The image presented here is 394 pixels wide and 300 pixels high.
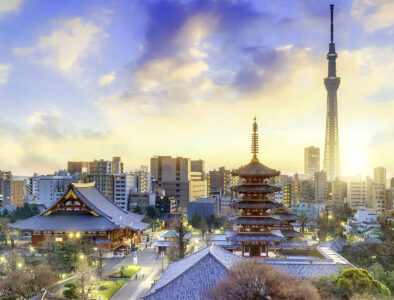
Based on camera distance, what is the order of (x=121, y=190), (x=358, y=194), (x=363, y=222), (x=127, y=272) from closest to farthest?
1. (x=127, y=272)
2. (x=363, y=222)
3. (x=121, y=190)
4. (x=358, y=194)

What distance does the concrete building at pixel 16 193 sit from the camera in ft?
382

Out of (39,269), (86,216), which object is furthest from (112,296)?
(86,216)

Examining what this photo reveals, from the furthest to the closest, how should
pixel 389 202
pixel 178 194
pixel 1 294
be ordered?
pixel 178 194 → pixel 389 202 → pixel 1 294

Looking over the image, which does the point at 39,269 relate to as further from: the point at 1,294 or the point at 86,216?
the point at 86,216

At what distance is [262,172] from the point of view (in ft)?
147

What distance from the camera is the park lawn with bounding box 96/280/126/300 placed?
117 feet

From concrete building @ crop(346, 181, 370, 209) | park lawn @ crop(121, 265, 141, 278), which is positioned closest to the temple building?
park lawn @ crop(121, 265, 141, 278)

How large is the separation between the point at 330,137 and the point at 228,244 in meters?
153

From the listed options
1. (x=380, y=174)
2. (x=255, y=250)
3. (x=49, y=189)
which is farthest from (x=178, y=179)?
(x=255, y=250)

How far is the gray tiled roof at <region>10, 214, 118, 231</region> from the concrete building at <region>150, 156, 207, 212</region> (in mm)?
55617

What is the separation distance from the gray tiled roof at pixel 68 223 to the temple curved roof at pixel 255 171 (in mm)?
21625

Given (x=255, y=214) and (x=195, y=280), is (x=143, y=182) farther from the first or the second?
(x=195, y=280)

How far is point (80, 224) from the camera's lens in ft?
185

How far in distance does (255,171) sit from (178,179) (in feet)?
259
